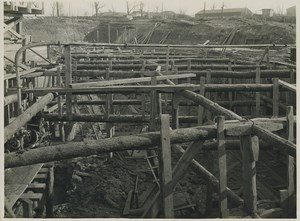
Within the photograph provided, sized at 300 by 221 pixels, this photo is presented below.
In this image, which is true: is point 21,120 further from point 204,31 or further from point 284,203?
point 204,31

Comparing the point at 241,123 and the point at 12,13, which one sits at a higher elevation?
the point at 12,13

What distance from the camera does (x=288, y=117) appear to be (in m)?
4.39

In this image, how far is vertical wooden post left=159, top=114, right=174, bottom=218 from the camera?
12.6ft

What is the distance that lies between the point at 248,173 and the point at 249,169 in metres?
0.05

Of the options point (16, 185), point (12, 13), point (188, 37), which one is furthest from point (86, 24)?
point (16, 185)

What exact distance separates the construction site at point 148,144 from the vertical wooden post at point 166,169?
11 millimetres

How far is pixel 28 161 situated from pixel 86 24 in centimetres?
4968

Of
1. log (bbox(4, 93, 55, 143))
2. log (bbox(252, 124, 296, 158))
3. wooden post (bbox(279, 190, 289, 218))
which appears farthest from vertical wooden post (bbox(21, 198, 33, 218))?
wooden post (bbox(279, 190, 289, 218))

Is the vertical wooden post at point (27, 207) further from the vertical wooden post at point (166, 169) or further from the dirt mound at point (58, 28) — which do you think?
the dirt mound at point (58, 28)

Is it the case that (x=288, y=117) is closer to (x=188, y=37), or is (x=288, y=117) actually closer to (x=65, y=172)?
(x=65, y=172)

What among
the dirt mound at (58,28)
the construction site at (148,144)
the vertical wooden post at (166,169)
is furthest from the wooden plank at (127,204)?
the dirt mound at (58,28)

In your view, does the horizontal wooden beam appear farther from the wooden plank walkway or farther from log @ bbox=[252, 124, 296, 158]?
the wooden plank walkway

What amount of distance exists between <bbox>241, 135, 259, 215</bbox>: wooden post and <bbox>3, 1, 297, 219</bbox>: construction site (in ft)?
0.04

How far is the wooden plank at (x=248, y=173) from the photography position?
406cm
